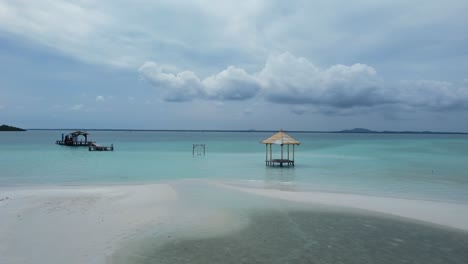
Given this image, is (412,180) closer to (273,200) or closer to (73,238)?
(273,200)

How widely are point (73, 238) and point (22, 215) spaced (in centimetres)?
281

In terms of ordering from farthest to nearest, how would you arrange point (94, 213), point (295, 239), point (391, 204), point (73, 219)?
1. point (391, 204)
2. point (94, 213)
3. point (73, 219)
4. point (295, 239)

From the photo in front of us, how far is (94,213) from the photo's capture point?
9.40m

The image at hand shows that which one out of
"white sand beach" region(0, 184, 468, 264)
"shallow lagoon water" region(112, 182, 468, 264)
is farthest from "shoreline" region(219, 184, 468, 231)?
"shallow lagoon water" region(112, 182, 468, 264)

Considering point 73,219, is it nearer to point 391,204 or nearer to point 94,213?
point 94,213

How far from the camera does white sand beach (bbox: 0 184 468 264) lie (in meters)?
6.67

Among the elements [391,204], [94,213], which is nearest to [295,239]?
[391,204]

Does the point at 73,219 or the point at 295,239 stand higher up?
the point at 73,219

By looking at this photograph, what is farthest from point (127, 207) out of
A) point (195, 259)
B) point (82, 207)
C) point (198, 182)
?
point (198, 182)

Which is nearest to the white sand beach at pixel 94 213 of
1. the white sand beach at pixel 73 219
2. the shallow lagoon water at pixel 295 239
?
the white sand beach at pixel 73 219

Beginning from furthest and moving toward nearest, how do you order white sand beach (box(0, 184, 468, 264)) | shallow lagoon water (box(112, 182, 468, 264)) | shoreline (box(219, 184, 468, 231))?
shoreline (box(219, 184, 468, 231)) → white sand beach (box(0, 184, 468, 264)) → shallow lagoon water (box(112, 182, 468, 264))

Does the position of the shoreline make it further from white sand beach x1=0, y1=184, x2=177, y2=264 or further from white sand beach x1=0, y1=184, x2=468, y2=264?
white sand beach x1=0, y1=184, x2=177, y2=264

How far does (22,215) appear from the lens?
9.02 metres

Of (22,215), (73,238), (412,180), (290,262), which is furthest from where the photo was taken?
(412,180)
